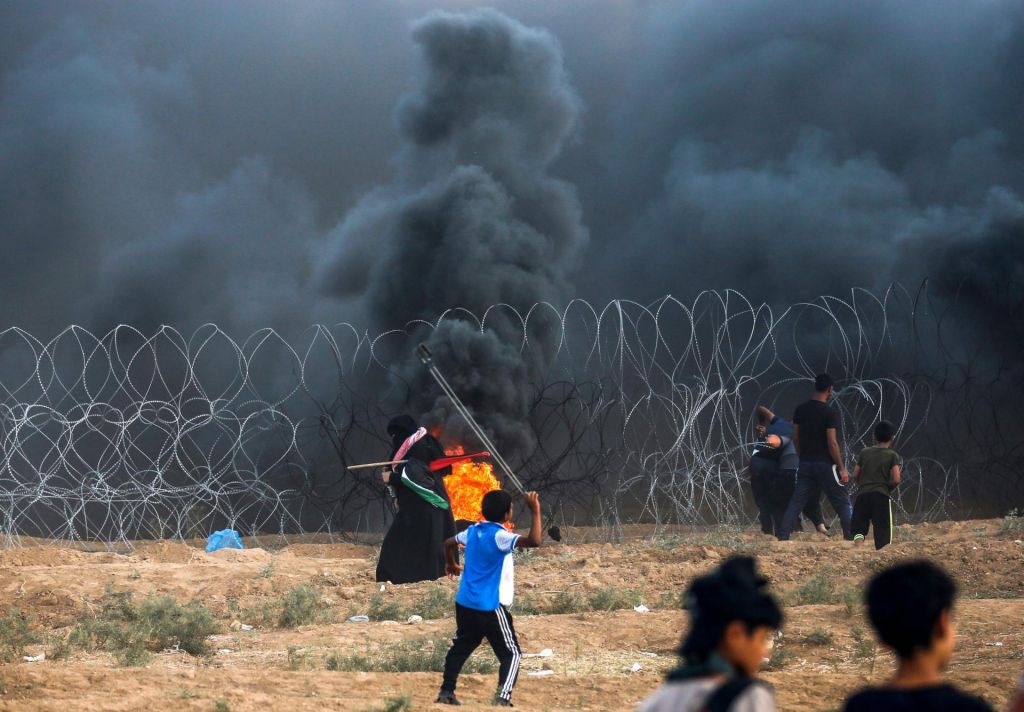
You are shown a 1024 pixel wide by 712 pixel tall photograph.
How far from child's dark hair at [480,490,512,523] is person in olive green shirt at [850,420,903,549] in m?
5.79

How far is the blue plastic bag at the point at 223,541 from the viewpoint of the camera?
16.4 m

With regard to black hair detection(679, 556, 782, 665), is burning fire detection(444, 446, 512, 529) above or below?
above

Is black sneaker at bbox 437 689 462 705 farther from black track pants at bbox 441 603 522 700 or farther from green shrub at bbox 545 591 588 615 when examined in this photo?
green shrub at bbox 545 591 588 615

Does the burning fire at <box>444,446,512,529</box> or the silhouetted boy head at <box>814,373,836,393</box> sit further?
the burning fire at <box>444,446,512,529</box>

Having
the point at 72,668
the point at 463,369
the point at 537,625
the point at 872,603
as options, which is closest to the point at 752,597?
the point at 872,603

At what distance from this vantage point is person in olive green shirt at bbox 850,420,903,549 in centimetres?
1123

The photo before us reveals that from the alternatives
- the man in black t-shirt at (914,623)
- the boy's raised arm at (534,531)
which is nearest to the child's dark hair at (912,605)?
the man in black t-shirt at (914,623)

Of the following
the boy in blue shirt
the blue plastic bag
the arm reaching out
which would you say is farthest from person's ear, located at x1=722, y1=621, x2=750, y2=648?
the blue plastic bag

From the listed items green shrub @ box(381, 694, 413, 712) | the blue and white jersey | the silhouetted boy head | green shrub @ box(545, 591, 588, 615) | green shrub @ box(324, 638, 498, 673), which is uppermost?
the silhouetted boy head

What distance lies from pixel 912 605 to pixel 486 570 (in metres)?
4.02

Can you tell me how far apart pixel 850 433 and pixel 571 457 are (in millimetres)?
3171

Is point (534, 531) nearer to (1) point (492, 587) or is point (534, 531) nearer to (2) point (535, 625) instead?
(1) point (492, 587)

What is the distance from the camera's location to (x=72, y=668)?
7359mm

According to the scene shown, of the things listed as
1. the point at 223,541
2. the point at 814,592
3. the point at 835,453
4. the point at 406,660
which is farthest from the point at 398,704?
the point at 223,541
